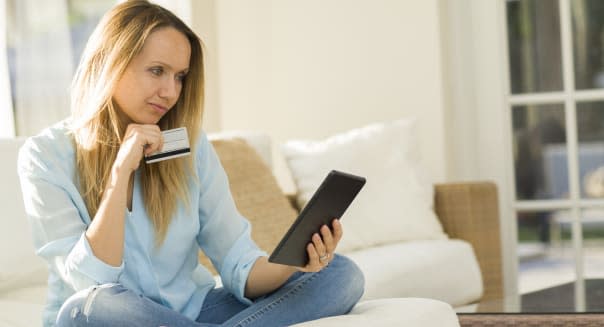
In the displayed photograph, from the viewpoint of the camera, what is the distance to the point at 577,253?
3971 millimetres

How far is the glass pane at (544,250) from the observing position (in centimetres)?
400

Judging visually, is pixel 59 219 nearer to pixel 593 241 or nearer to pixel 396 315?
pixel 396 315

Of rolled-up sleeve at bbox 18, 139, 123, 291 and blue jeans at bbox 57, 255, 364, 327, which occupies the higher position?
rolled-up sleeve at bbox 18, 139, 123, 291

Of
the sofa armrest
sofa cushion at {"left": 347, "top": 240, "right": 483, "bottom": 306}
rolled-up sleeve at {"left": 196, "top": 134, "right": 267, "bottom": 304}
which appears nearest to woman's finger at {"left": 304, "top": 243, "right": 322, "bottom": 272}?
rolled-up sleeve at {"left": 196, "top": 134, "right": 267, "bottom": 304}

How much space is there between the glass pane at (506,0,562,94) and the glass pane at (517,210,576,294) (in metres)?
0.55

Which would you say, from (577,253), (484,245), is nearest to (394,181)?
(484,245)

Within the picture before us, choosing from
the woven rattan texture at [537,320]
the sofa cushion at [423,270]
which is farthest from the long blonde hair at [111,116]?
the sofa cushion at [423,270]

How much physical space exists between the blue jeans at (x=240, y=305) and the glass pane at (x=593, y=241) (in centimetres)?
227

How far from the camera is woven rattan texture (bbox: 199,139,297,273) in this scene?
301 cm

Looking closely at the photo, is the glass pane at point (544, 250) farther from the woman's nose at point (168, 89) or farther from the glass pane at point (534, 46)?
the woman's nose at point (168, 89)

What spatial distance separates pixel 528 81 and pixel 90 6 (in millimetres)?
1898

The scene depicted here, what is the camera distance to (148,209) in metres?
1.97

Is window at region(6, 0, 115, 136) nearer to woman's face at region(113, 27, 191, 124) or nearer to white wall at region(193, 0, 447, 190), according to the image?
white wall at region(193, 0, 447, 190)

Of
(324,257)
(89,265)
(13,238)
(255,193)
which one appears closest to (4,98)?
(255,193)
